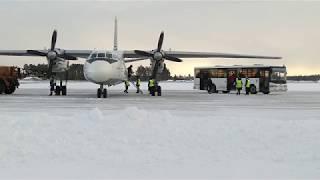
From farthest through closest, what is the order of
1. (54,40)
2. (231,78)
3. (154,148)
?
1. (231,78)
2. (54,40)
3. (154,148)

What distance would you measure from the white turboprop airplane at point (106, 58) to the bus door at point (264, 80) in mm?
1253

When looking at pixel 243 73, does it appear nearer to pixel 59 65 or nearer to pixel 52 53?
pixel 59 65

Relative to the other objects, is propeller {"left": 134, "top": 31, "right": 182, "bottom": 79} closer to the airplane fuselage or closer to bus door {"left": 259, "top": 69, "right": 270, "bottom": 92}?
the airplane fuselage

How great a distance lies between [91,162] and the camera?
8.55m

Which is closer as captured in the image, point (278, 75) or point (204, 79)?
point (278, 75)

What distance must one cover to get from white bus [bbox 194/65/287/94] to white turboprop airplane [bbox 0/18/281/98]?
139 cm

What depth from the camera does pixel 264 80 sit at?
133 ft

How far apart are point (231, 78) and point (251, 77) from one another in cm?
182

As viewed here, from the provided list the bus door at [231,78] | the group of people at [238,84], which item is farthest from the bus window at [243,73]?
the group of people at [238,84]

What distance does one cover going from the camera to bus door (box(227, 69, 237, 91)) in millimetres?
42031

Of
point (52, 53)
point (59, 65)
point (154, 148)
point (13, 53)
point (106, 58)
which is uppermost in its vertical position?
point (13, 53)

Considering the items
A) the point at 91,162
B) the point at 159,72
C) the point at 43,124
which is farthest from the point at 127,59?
the point at 91,162

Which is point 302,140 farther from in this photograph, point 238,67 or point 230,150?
point 238,67

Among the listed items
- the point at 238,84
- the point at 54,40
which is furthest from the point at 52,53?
the point at 238,84
